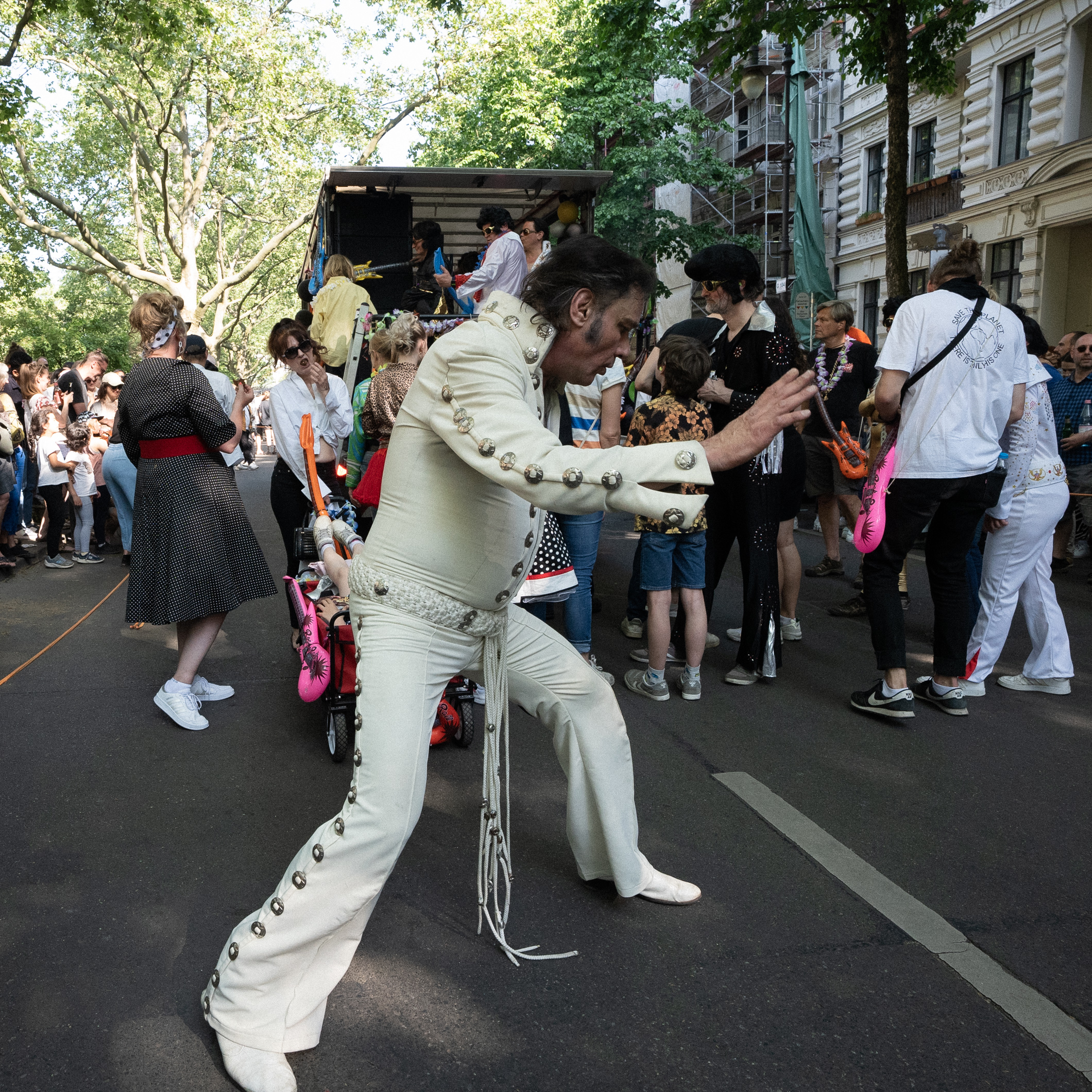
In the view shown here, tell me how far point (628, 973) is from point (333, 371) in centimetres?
754

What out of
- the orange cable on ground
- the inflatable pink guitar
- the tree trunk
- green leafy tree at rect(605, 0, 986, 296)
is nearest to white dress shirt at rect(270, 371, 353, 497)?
the orange cable on ground

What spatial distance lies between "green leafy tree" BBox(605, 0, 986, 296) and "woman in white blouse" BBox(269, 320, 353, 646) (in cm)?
847

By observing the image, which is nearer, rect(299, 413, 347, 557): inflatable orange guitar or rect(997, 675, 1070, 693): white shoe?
rect(299, 413, 347, 557): inflatable orange guitar

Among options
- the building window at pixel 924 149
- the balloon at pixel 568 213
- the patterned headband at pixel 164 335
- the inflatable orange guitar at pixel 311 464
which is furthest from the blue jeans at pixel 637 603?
the building window at pixel 924 149

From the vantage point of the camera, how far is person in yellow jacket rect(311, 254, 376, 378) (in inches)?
349

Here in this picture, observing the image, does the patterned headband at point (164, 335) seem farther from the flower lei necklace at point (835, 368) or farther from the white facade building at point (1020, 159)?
the white facade building at point (1020, 159)

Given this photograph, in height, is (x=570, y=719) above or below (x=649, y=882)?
above

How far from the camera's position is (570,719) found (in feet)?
9.89

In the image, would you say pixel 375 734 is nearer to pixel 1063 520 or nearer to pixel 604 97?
pixel 1063 520

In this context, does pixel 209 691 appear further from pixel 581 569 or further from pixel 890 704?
pixel 890 704

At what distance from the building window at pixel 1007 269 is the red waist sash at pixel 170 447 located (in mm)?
18260

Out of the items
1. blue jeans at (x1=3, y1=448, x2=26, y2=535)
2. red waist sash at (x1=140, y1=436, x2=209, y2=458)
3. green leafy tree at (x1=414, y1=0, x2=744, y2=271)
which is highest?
green leafy tree at (x1=414, y1=0, x2=744, y2=271)

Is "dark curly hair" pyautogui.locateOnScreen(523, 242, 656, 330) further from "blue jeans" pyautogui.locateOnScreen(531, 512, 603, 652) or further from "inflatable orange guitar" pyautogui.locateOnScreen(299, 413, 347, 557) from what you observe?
"blue jeans" pyautogui.locateOnScreen(531, 512, 603, 652)

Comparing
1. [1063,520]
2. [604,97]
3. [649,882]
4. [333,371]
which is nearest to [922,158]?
[604,97]
